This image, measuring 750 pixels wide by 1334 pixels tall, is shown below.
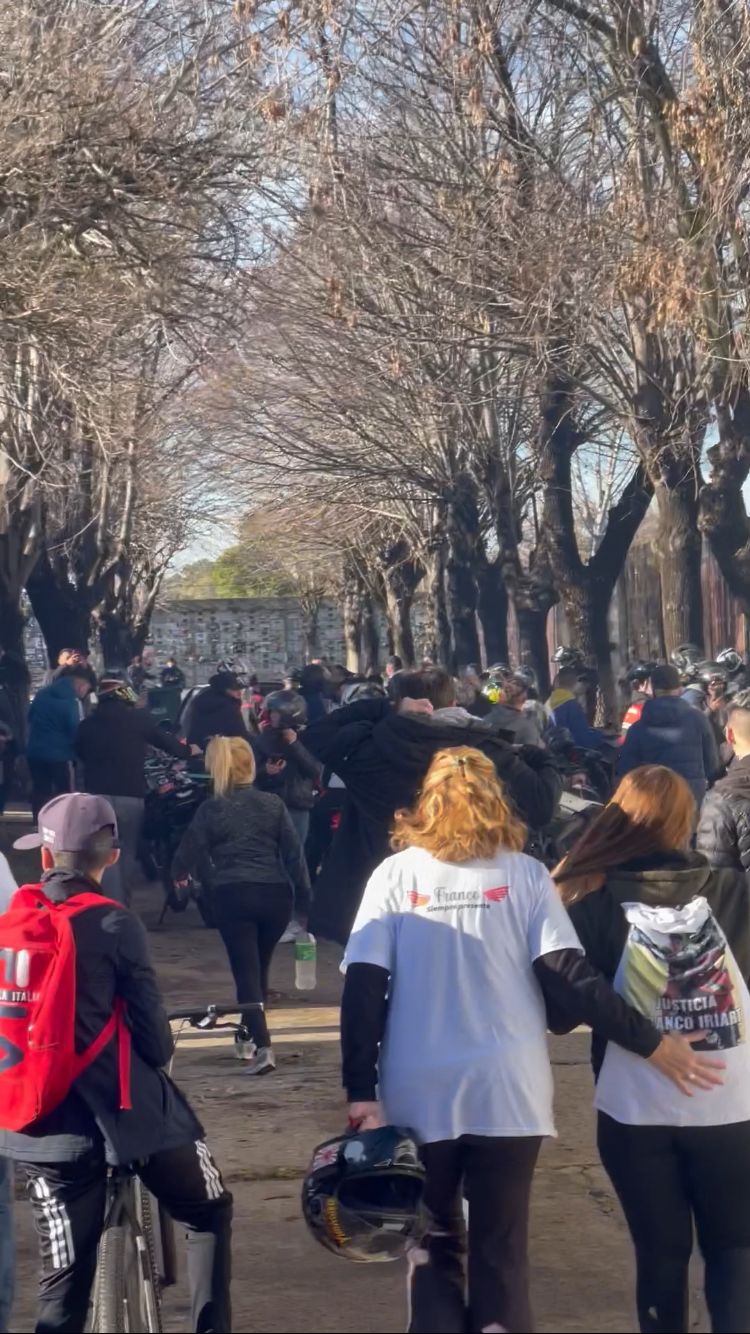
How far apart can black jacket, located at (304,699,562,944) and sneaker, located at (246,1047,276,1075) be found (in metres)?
1.07

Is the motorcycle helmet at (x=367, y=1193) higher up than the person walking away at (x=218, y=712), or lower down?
lower down

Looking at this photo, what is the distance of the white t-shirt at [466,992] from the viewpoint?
4059 millimetres

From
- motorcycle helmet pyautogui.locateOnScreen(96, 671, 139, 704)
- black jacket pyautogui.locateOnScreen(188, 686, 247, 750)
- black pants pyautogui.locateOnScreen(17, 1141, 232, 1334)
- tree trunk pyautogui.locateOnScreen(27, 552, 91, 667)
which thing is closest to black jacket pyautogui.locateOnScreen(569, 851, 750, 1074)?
black pants pyautogui.locateOnScreen(17, 1141, 232, 1334)

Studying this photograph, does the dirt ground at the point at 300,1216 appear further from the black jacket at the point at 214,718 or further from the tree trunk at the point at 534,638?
the tree trunk at the point at 534,638

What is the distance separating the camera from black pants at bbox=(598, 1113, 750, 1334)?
13.5 ft

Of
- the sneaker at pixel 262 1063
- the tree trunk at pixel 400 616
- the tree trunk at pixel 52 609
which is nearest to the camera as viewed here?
the sneaker at pixel 262 1063

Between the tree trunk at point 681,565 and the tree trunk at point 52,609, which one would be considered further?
the tree trunk at point 52,609

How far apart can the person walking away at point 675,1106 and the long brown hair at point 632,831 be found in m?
0.07

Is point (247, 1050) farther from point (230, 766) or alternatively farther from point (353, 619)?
point (353, 619)

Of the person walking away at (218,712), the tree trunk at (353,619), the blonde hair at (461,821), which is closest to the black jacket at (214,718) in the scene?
the person walking away at (218,712)

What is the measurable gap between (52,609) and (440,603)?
840 cm

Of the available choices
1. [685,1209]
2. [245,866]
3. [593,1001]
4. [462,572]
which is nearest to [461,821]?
[593,1001]

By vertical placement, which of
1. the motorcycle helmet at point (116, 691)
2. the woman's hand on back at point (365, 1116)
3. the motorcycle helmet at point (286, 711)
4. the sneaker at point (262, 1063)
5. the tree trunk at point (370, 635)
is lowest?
the sneaker at point (262, 1063)

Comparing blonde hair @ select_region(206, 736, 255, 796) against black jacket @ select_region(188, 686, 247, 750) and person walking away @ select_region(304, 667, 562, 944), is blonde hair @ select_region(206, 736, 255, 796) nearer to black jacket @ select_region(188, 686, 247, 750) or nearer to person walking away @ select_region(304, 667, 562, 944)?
person walking away @ select_region(304, 667, 562, 944)
